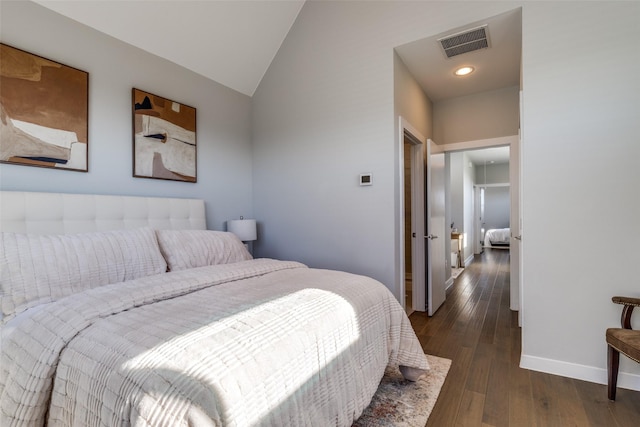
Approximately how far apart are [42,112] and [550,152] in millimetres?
3665

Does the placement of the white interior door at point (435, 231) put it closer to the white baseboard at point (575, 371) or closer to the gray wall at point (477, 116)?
the gray wall at point (477, 116)

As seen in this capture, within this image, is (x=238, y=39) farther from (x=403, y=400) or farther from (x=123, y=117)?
(x=403, y=400)

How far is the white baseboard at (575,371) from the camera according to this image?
6.41 ft

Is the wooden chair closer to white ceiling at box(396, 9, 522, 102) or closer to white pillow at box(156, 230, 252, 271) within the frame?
white ceiling at box(396, 9, 522, 102)

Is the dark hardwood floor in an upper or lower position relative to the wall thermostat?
lower

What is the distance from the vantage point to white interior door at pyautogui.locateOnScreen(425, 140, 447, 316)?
3459 millimetres

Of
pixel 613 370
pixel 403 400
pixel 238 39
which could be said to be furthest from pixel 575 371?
pixel 238 39

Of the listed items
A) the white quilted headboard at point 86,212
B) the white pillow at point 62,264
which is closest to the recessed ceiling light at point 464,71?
the white quilted headboard at point 86,212

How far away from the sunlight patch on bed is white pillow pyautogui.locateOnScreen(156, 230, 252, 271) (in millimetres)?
1232

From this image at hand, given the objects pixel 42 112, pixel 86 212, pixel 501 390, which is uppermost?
pixel 42 112

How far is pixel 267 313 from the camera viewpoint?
1305 mm

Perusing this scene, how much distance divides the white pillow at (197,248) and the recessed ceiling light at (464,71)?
116 inches

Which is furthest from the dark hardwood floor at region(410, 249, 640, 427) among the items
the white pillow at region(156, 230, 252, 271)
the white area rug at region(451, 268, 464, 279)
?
the white area rug at region(451, 268, 464, 279)

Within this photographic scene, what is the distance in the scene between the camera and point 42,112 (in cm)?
213
